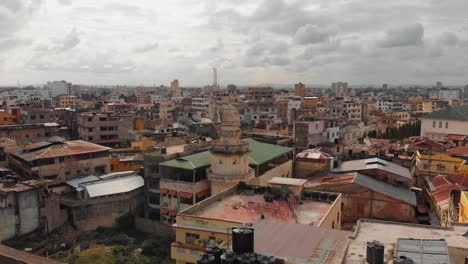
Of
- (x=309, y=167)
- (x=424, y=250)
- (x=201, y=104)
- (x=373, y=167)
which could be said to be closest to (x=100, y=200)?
(x=309, y=167)

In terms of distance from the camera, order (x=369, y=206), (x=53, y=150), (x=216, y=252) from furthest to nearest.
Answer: (x=53, y=150)
(x=369, y=206)
(x=216, y=252)

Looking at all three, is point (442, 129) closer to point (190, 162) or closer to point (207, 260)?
point (190, 162)

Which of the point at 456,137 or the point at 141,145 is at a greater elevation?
the point at 456,137

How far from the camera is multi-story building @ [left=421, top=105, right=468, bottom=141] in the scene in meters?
64.6

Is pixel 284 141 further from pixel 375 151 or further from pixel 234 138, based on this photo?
pixel 234 138

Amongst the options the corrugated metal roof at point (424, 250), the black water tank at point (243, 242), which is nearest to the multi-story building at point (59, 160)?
the black water tank at point (243, 242)

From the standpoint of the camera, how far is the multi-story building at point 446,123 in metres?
64.6

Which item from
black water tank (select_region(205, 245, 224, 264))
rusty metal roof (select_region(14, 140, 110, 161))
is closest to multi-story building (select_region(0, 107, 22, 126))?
rusty metal roof (select_region(14, 140, 110, 161))

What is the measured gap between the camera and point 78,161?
47344 mm

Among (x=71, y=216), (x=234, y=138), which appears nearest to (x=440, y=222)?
(x=234, y=138)

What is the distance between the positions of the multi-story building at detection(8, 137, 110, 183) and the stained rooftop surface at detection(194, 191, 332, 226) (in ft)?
80.4

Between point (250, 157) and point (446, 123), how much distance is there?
41899 mm

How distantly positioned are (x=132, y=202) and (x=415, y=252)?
3275 centimetres

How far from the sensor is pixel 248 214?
26.1 m
